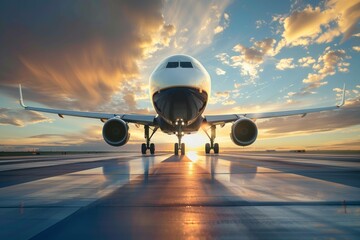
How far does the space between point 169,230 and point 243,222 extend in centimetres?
71

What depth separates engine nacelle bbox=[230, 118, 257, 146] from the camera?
15500 mm

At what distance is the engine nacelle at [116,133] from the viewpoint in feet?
50.2

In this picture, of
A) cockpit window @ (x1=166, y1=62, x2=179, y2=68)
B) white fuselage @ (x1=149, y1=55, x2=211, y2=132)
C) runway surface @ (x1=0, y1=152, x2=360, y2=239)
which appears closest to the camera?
runway surface @ (x1=0, y1=152, x2=360, y2=239)

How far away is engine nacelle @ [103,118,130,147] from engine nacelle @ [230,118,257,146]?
20.0 ft

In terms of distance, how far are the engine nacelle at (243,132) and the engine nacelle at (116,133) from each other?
6111 mm

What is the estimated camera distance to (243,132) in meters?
15.7

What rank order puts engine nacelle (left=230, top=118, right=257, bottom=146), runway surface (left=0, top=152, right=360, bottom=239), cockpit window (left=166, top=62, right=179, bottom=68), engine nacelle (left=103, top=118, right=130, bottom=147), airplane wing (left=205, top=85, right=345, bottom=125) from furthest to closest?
airplane wing (left=205, top=85, right=345, bottom=125)
engine nacelle (left=230, top=118, right=257, bottom=146)
engine nacelle (left=103, top=118, right=130, bottom=147)
cockpit window (left=166, top=62, right=179, bottom=68)
runway surface (left=0, top=152, right=360, bottom=239)

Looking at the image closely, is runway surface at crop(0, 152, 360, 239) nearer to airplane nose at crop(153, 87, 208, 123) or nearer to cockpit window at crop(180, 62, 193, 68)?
airplane nose at crop(153, 87, 208, 123)

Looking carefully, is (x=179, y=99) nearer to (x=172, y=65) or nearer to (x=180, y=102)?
(x=180, y=102)

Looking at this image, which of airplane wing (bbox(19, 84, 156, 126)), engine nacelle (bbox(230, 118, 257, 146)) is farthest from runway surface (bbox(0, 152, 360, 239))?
airplane wing (bbox(19, 84, 156, 126))

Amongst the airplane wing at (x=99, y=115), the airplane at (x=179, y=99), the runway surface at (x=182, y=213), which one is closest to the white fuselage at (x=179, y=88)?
the airplane at (x=179, y=99)

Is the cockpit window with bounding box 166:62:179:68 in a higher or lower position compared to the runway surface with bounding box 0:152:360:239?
higher

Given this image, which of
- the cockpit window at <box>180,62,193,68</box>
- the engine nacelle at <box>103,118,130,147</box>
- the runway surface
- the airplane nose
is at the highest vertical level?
the cockpit window at <box>180,62,193,68</box>

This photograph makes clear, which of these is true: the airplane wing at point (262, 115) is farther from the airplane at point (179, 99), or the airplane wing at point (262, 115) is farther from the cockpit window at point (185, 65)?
the cockpit window at point (185, 65)
